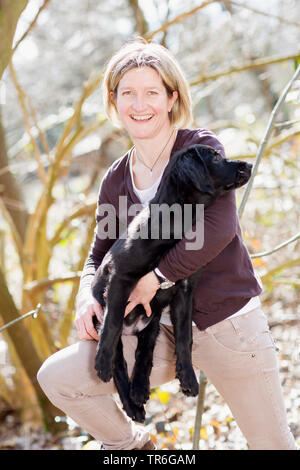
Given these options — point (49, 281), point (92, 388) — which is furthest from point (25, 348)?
point (92, 388)

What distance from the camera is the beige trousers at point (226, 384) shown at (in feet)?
6.71

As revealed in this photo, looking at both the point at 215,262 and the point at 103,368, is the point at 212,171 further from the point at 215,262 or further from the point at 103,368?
the point at 103,368

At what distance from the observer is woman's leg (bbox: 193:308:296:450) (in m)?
2.04

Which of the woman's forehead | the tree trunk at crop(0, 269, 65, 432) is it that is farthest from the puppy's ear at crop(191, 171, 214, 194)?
the tree trunk at crop(0, 269, 65, 432)

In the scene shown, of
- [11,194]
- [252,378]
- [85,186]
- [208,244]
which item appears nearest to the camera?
[208,244]

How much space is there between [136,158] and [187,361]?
880 millimetres

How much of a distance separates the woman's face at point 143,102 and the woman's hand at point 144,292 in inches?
23.4

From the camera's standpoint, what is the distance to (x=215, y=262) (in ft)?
6.84

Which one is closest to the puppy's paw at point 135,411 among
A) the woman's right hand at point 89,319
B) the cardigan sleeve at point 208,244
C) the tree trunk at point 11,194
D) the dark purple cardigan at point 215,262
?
the woman's right hand at point 89,319

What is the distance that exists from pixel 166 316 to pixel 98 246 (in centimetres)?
46

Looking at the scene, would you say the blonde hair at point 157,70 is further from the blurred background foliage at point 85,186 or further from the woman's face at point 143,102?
the blurred background foliage at point 85,186

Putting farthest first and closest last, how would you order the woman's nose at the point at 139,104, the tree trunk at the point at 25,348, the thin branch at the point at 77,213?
the thin branch at the point at 77,213
the tree trunk at the point at 25,348
the woman's nose at the point at 139,104

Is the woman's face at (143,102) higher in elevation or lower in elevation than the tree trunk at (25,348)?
higher
